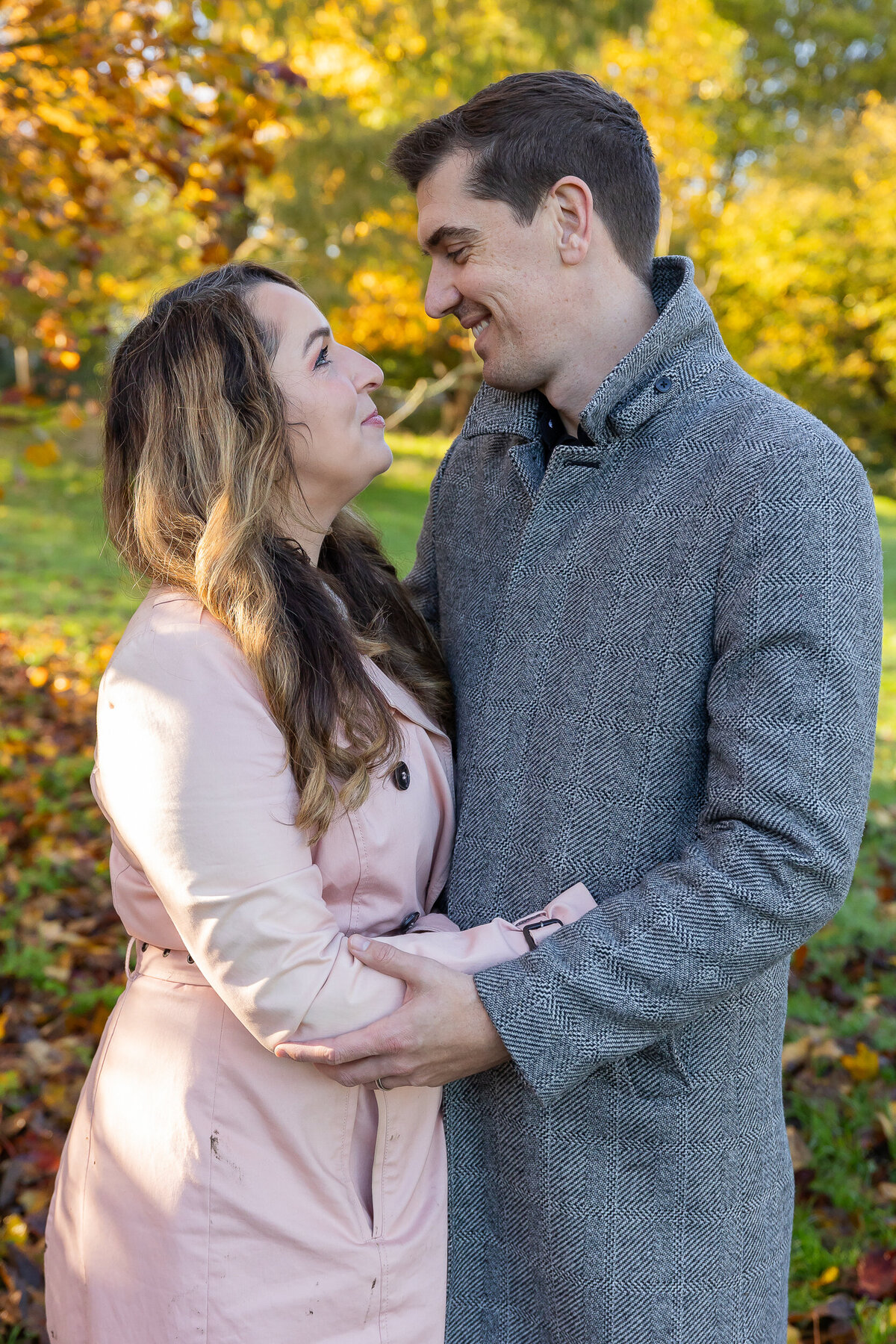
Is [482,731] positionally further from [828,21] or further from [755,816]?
[828,21]

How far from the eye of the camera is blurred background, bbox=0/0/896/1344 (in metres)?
3.47

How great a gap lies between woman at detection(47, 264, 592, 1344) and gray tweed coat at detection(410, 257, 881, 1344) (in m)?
0.13

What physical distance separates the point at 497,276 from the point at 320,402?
1.35ft

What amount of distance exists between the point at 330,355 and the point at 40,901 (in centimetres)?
347

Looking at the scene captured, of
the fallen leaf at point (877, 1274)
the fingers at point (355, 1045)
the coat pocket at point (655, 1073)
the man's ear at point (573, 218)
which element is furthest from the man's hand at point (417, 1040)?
the fallen leaf at point (877, 1274)

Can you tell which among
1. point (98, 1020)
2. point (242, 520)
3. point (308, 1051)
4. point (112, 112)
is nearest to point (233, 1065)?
point (308, 1051)

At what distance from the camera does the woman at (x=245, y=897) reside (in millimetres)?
1618

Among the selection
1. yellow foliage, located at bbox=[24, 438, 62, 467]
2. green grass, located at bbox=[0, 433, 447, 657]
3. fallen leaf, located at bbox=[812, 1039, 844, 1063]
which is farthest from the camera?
green grass, located at bbox=[0, 433, 447, 657]

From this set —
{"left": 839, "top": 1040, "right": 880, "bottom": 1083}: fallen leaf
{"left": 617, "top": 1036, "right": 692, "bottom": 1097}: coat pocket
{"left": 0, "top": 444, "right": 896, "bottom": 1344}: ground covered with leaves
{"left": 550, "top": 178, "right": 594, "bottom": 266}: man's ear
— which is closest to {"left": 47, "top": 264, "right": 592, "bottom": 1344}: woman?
{"left": 617, "top": 1036, "right": 692, "bottom": 1097}: coat pocket

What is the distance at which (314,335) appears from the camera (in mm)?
2082

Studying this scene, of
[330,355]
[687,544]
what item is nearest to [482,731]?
[687,544]

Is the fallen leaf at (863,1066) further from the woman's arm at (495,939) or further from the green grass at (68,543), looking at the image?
the green grass at (68,543)

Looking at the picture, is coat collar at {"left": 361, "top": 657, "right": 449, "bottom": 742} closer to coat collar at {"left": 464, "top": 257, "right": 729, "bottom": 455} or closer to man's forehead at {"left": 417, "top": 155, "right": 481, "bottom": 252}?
coat collar at {"left": 464, "top": 257, "right": 729, "bottom": 455}

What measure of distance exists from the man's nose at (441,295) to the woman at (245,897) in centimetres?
27
